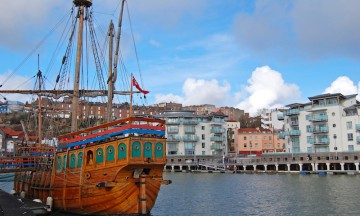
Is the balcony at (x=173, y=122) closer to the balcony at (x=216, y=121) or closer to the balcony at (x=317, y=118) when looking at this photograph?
the balcony at (x=216, y=121)

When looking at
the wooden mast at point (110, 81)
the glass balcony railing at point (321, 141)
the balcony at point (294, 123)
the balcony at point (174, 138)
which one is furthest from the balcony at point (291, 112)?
the wooden mast at point (110, 81)

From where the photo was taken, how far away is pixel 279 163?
88.4m

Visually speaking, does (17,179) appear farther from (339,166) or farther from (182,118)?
(182,118)

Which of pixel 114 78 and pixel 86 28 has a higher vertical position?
pixel 86 28

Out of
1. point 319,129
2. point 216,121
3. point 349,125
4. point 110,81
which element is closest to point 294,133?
point 319,129

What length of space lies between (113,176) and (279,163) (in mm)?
71099

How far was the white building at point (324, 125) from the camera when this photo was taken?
82.8 m

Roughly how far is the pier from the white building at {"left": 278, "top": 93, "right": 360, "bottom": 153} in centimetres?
350


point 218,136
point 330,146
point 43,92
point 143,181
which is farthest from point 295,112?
point 143,181

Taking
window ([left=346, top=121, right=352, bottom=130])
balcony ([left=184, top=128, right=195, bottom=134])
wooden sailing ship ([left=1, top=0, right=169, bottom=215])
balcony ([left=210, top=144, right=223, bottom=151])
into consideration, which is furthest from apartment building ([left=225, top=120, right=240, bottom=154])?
wooden sailing ship ([left=1, top=0, right=169, bottom=215])

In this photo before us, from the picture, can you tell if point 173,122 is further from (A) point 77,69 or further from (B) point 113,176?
(B) point 113,176

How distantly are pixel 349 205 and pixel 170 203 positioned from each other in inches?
623

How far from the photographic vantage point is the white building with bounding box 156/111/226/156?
365 feet

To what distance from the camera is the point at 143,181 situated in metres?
24.4
